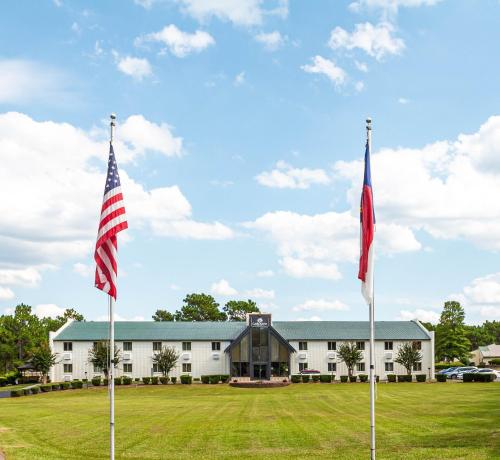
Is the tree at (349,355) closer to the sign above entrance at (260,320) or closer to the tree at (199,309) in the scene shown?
the sign above entrance at (260,320)

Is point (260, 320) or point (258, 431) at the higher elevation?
point (260, 320)

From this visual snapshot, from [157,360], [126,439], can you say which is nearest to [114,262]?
[126,439]

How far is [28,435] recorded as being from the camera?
94.4ft

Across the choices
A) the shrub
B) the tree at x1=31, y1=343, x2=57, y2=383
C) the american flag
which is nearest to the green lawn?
the american flag

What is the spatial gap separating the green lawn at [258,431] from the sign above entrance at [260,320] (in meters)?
39.3

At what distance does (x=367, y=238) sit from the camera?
17.9 m

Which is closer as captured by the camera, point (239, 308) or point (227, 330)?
point (227, 330)

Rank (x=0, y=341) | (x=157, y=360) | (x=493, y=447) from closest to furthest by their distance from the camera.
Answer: (x=493, y=447)
(x=157, y=360)
(x=0, y=341)

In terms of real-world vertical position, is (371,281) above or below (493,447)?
above

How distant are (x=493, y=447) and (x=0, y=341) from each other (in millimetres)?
99610

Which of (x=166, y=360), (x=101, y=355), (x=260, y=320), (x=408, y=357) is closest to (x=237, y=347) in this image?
(x=260, y=320)

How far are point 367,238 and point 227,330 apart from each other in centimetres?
7154

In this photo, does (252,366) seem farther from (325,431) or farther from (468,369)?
(325,431)

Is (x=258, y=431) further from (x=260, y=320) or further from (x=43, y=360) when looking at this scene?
(x=43, y=360)
